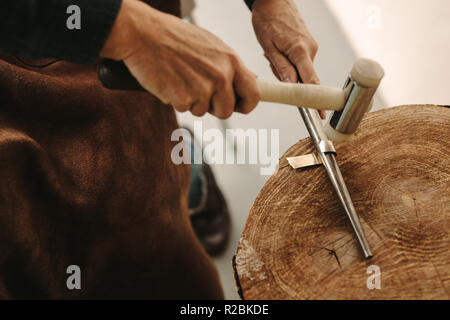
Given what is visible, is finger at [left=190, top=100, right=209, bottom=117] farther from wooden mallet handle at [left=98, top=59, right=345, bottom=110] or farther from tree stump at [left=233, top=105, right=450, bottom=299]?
tree stump at [left=233, top=105, right=450, bottom=299]

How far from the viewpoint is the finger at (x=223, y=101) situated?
0.72m

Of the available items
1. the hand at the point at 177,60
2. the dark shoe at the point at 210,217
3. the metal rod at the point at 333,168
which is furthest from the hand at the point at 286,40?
the dark shoe at the point at 210,217

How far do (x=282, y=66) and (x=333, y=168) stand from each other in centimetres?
35

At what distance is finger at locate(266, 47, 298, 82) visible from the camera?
1007 mm

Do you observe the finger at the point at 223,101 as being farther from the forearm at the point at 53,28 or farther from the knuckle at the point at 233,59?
the forearm at the point at 53,28

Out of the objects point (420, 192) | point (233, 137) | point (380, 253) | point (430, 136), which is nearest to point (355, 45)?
point (233, 137)

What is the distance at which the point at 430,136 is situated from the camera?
89cm

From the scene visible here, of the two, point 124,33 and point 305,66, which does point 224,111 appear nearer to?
point 124,33

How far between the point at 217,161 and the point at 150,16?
1324mm

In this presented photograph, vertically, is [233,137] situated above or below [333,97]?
below

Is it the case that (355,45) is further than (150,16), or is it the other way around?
(355,45)

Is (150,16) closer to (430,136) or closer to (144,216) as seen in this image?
(144,216)

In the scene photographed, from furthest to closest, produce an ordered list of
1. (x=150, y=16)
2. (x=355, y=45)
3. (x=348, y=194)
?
(x=355, y=45), (x=348, y=194), (x=150, y=16)

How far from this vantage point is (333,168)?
0.85m
